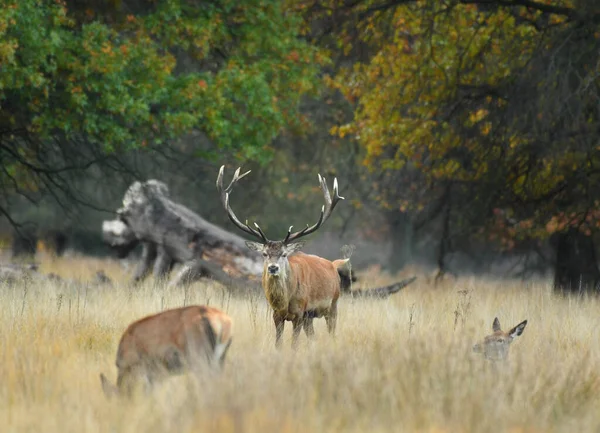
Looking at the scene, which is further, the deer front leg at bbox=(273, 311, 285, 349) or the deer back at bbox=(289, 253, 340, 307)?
the deer back at bbox=(289, 253, 340, 307)

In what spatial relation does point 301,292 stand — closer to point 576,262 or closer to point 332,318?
point 332,318

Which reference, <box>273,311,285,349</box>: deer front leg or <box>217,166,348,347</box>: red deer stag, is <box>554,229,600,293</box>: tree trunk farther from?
<box>273,311,285,349</box>: deer front leg

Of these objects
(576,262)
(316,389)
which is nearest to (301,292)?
(316,389)

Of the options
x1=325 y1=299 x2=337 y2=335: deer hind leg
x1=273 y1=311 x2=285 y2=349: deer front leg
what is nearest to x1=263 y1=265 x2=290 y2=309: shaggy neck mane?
x1=273 y1=311 x2=285 y2=349: deer front leg

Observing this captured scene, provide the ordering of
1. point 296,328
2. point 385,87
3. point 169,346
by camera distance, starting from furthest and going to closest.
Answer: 1. point 385,87
2. point 296,328
3. point 169,346

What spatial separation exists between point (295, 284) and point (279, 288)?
0.25 metres

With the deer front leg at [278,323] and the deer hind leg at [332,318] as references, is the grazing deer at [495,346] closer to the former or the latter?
the deer front leg at [278,323]

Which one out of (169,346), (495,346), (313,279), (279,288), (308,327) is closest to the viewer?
(169,346)

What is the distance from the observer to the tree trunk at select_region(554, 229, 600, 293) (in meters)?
17.5

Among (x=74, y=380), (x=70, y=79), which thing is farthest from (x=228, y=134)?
(x=74, y=380)

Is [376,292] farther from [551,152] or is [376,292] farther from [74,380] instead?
[74,380]

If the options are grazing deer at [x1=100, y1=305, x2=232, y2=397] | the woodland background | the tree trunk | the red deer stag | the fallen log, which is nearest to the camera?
grazing deer at [x1=100, y1=305, x2=232, y2=397]

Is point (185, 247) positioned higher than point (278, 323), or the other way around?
point (185, 247)

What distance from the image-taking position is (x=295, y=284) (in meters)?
9.52
